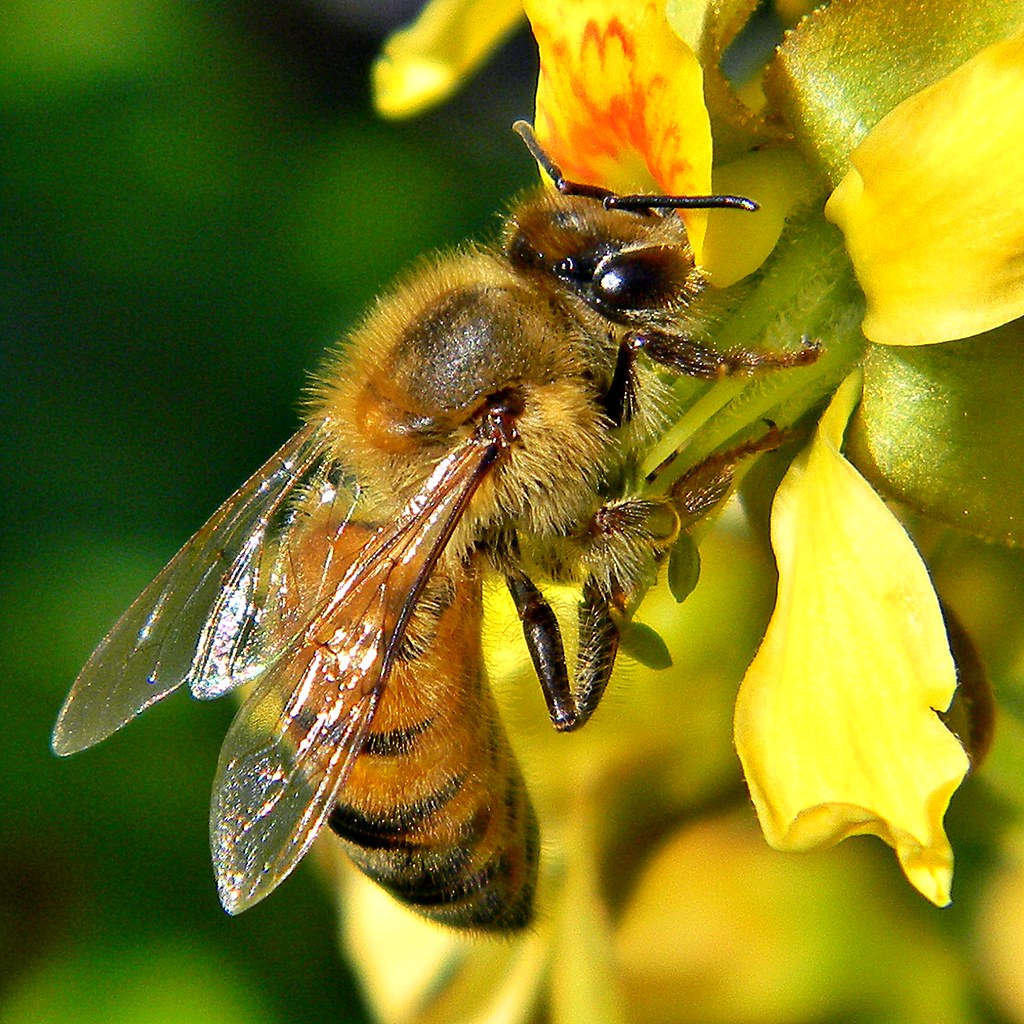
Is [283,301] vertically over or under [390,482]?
under

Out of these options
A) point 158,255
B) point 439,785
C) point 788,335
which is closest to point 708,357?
point 788,335

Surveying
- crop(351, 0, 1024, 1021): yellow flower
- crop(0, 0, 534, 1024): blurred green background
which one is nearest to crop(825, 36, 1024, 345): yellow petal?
crop(351, 0, 1024, 1021): yellow flower

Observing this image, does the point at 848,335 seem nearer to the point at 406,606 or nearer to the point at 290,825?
the point at 406,606

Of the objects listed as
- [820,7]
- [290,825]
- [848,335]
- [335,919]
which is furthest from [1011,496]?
[335,919]

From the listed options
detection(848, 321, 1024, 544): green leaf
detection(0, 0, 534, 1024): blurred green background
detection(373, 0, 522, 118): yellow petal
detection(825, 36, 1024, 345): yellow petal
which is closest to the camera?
detection(825, 36, 1024, 345): yellow petal

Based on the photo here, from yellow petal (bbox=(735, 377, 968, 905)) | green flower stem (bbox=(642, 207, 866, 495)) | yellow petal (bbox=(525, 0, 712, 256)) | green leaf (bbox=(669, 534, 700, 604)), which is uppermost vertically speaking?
yellow petal (bbox=(525, 0, 712, 256))

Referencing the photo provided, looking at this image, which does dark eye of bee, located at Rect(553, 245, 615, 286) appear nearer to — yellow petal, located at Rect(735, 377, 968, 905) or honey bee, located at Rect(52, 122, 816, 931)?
honey bee, located at Rect(52, 122, 816, 931)
